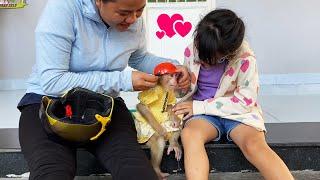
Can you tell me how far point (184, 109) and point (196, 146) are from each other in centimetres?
17

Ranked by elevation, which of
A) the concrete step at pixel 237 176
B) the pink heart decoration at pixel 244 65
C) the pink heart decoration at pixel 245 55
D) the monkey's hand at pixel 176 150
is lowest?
the concrete step at pixel 237 176

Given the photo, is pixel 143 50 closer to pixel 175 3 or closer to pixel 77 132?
pixel 77 132

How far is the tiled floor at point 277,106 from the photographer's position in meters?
2.16

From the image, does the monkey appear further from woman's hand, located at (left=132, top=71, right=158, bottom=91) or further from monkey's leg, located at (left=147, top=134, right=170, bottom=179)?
woman's hand, located at (left=132, top=71, right=158, bottom=91)

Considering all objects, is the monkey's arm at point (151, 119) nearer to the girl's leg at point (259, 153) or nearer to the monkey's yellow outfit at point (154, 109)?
the monkey's yellow outfit at point (154, 109)

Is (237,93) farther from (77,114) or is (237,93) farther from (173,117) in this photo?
(77,114)

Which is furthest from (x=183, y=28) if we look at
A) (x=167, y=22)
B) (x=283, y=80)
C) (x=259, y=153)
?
(x=259, y=153)

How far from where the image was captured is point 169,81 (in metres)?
1.40

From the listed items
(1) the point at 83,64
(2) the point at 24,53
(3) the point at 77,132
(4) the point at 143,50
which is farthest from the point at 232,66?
(2) the point at 24,53

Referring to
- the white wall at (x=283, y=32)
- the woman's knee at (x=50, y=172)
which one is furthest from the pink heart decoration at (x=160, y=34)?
the woman's knee at (x=50, y=172)

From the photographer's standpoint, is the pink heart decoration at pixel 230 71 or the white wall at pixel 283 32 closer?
the pink heart decoration at pixel 230 71

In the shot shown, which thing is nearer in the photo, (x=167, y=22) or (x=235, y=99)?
(x=235, y=99)

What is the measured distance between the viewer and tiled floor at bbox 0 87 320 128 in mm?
2164

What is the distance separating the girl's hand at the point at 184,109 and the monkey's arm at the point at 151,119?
0.08 m
